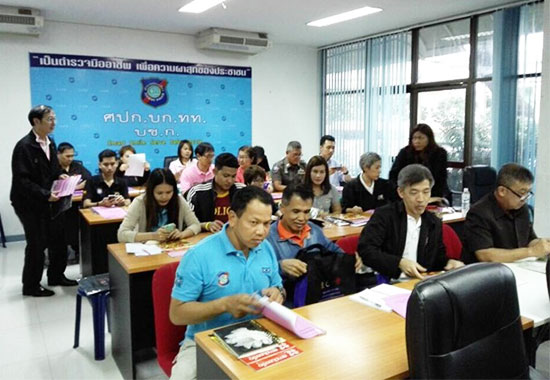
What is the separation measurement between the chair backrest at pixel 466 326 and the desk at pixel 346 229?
203cm

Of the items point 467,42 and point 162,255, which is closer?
point 162,255

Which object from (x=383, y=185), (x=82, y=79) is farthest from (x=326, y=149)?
(x=82, y=79)

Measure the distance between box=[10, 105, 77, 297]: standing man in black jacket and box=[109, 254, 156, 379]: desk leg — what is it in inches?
61.6

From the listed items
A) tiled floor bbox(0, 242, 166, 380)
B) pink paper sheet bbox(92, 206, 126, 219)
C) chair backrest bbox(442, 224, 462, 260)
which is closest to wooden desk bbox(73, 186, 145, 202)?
pink paper sheet bbox(92, 206, 126, 219)

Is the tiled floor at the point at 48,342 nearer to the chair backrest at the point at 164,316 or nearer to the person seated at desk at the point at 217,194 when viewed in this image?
the chair backrest at the point at 164,316

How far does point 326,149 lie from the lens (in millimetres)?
6316

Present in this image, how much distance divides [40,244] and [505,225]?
3743 millimetres

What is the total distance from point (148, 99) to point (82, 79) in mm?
976

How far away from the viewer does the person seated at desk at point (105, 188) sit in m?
4.70

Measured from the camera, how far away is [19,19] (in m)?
5.82

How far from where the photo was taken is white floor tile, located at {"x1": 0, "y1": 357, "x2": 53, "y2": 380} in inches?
115

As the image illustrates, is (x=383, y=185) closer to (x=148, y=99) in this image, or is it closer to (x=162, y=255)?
(x=162, y=255)

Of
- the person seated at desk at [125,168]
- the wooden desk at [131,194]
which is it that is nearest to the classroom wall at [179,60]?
the person seated at desk at [125,168]

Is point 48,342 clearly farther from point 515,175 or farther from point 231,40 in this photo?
point 231,40
